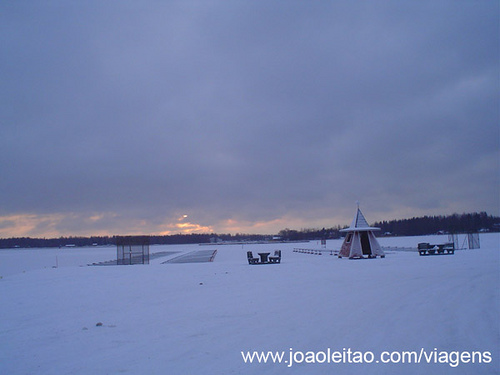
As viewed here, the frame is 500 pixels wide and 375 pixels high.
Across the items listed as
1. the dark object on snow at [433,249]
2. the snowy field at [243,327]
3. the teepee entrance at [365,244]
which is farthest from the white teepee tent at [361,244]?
the snowy field at [243,327]

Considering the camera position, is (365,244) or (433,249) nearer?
(365,244)

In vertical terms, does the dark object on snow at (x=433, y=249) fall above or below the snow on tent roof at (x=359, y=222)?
below

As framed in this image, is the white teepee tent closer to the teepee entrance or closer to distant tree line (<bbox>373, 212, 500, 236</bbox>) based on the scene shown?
the teepee entrance

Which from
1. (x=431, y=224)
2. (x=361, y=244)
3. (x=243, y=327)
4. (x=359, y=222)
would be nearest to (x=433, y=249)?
(x=361, y=244)

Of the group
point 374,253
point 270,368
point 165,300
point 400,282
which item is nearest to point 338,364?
point 270,368

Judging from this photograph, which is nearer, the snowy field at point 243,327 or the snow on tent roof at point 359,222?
the snowy field at point 243,327

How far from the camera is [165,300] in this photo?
1077cm

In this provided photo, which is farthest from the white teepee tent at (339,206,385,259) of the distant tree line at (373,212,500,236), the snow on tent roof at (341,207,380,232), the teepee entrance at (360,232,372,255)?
the distant tree line at (373,212,500,236)

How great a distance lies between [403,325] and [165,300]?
6424 millimetres

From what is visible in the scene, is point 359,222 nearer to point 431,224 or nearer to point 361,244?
point 361,244

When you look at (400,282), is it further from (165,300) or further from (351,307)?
(165,300)

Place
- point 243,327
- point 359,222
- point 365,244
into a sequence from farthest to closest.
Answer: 1. point 359,222
2. point 365,244
3. point 243,327

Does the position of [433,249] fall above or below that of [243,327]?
below

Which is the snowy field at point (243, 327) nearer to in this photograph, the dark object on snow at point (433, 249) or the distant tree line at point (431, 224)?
the dark object on snow at point (433, 249)
